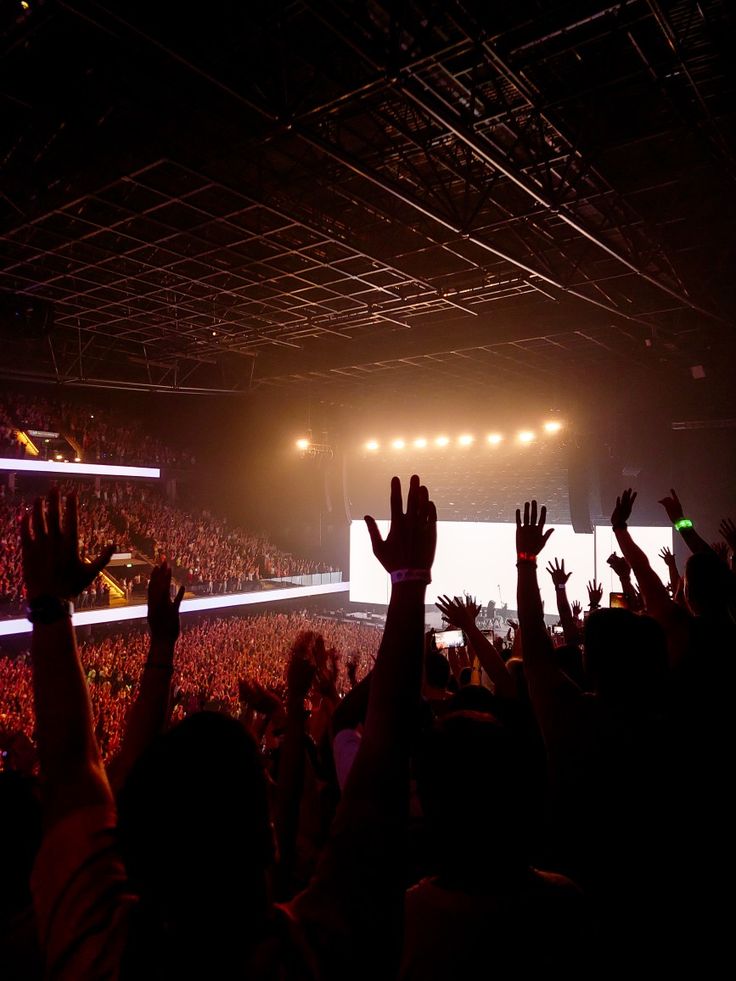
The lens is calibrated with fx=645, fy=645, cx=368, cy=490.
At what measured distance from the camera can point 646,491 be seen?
15.3 metres

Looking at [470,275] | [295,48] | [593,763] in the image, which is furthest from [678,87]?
[593,763]

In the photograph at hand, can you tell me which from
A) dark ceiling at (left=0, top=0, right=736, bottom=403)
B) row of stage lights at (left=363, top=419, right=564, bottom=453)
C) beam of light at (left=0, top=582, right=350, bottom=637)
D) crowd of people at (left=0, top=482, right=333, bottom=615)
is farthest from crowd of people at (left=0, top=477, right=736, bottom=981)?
row of stage lights at (left=363, top=419, right=564, bottom=453)

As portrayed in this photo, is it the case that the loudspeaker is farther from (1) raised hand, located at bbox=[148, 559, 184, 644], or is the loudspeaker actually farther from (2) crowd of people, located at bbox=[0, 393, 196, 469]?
(1) raised hand, located at bbox=[148, 559, 184, 644]

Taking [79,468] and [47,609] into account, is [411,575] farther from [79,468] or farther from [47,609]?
[79,468]

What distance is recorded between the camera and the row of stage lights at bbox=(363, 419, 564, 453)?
18266 mm

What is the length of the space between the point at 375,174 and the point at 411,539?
7.03m

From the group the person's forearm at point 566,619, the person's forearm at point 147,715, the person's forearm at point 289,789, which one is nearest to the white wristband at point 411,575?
the person's forearm at point 147,715

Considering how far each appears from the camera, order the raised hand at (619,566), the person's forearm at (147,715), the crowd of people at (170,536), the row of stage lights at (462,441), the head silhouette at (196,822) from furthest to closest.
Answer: the row of stage lights at (462,441) < the crowd of people at (170,536) < the raised hand at (619,566) < the person's forearm at (147,715) < the head silhouette at (196,822)

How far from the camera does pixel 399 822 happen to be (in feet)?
3.47

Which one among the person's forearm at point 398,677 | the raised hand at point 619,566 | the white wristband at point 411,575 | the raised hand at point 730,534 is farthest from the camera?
the raised hand at point 619,566

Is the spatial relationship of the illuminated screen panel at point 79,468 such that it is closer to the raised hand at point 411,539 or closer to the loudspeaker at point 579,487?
the loudspeaker at point 579,487

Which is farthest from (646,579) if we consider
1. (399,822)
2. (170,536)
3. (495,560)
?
Result: (170,536)

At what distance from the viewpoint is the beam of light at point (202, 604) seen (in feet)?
45.9

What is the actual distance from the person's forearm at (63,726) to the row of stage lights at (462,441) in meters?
17.1
